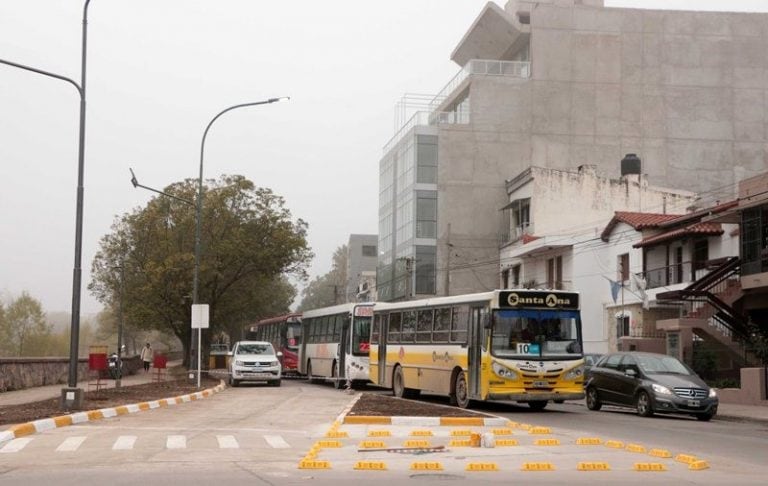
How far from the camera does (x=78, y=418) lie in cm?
1812

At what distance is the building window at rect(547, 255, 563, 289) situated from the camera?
166ft

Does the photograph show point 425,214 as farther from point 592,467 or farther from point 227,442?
point 592,467

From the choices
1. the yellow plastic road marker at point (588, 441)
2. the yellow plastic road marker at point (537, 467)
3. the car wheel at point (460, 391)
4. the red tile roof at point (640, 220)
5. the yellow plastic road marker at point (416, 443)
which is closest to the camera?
the yellow plastic road marker at point (537, 467)

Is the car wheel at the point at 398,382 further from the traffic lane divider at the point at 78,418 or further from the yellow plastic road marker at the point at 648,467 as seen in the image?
the yellow plastic road marker at the point at 648,467

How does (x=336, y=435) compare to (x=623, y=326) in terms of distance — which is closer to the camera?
(x=336, y=435)

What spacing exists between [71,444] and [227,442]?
2388mm

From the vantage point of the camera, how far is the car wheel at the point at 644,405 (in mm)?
23172

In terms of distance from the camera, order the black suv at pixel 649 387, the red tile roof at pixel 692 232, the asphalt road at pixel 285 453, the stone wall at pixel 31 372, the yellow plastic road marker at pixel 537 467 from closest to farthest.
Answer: the asphalt road at pixel 285 453, the yellow plastic road marker at pixel 537 467, the black suv at pixel 649 387, the stone wall at pixel 31 372, the red tile roof at pixel 692 232

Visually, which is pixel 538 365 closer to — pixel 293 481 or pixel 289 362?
pixel 293 481

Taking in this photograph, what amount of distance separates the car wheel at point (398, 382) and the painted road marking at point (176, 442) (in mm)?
13144

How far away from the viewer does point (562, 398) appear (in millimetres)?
22078

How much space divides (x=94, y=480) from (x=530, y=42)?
56745 mm

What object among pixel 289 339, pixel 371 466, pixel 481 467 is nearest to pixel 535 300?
pixel 481 467

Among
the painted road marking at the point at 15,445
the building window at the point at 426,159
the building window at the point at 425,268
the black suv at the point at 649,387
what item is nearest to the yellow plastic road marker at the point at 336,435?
the painted road marking at the point at 15,445
